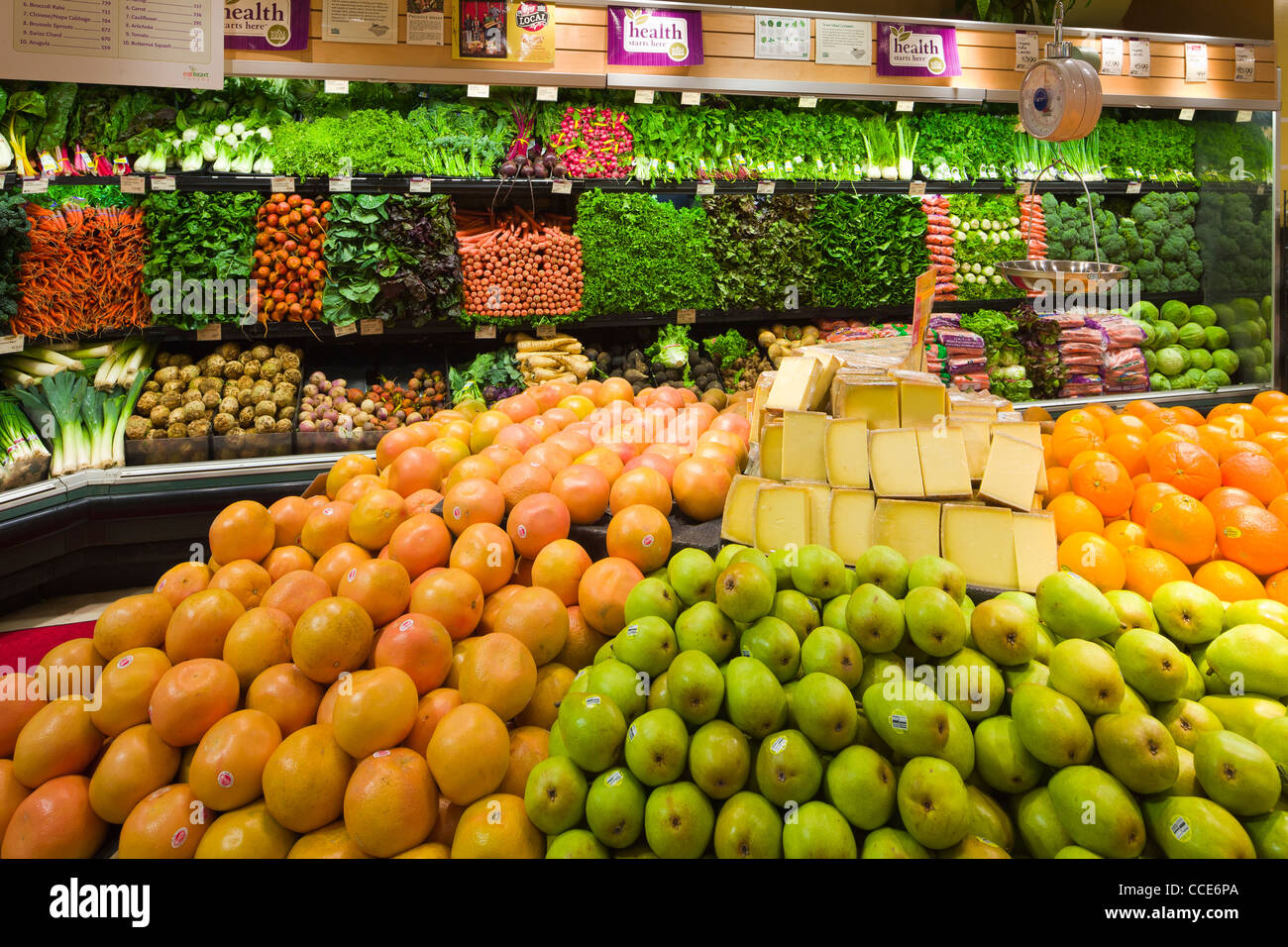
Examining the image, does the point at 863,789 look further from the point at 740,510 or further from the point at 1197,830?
the point at 740,510

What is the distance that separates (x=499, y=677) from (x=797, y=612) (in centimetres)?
61

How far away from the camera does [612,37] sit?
427 cm

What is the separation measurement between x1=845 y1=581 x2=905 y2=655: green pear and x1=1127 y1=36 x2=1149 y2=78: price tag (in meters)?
5.95

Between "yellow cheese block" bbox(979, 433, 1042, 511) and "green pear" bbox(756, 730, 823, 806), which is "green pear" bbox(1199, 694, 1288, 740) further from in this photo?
"green pear" bbox(756, 730, 823, 806)

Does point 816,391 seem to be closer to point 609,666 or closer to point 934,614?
point 934,614

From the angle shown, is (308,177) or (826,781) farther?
(308,177)

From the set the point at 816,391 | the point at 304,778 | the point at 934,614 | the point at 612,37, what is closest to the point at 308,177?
the point at 612,37

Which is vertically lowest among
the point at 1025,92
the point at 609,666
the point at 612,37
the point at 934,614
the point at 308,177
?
the point at 609,666

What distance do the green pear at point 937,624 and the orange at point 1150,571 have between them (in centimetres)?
72

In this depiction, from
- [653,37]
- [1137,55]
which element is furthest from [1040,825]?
[1137,55]

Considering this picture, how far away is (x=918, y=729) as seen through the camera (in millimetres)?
1160

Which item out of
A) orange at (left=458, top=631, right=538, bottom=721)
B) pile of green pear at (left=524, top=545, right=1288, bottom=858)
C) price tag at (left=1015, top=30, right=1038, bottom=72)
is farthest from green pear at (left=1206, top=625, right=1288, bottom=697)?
price tag at (left=1015, top=30, right=1038, bottom=72)

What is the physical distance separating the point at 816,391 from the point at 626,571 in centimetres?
94

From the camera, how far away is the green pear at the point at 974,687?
129 centimetres
